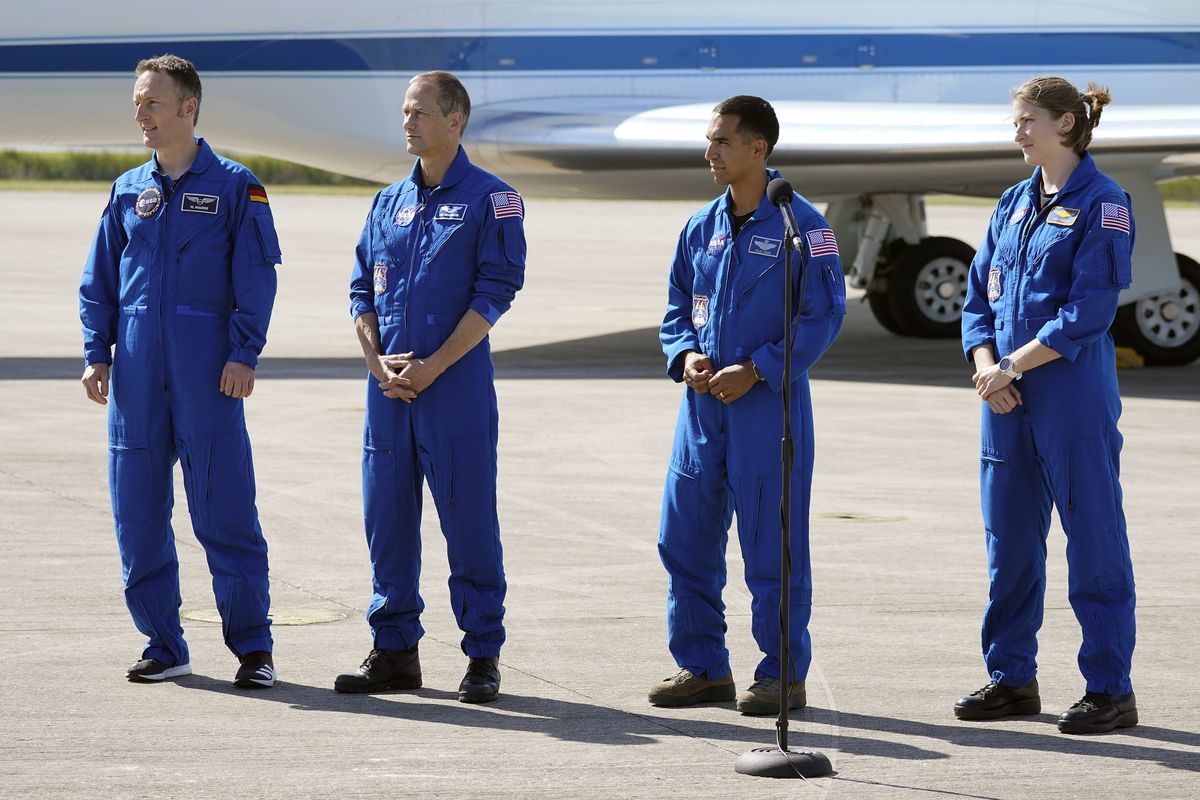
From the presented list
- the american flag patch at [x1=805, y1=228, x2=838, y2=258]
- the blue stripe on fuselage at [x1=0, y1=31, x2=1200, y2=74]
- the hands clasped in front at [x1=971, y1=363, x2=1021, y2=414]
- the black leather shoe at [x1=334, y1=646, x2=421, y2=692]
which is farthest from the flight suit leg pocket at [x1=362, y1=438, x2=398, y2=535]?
the blue stripe on fuselage at [x1=0, y1=31, x2=1200, y2=74]

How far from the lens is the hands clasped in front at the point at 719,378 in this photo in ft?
17.6

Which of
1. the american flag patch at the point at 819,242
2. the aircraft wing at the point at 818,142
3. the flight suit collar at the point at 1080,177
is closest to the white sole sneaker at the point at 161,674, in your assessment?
the american flag patch at the point at 819,242

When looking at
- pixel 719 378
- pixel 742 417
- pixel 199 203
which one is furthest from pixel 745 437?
pixel 199 203

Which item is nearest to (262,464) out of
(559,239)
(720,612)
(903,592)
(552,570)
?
(552,570)

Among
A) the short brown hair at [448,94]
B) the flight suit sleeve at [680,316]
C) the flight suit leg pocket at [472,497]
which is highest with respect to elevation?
the short brown hair at [448,94]

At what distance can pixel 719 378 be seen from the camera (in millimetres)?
5383

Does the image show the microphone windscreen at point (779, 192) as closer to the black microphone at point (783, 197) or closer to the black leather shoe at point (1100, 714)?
the black microphone at point (783, 197)

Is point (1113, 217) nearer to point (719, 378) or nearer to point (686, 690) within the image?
point (719, 378)

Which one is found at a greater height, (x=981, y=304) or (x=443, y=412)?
(x=981, y=304)

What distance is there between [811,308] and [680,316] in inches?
20.1

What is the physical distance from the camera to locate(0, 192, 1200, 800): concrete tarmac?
15.7 ft

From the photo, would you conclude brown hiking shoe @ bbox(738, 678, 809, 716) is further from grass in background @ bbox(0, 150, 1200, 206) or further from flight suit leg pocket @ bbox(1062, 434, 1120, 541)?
grass in background @ bbox(0, 150, 1200, 206)

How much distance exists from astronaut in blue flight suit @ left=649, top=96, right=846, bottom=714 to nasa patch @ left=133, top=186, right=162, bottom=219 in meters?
1.77

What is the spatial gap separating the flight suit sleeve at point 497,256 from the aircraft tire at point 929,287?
36.5 ft
